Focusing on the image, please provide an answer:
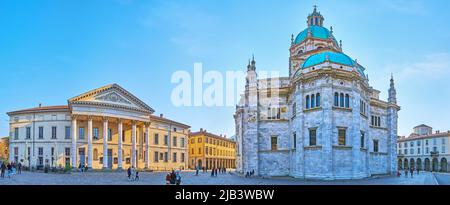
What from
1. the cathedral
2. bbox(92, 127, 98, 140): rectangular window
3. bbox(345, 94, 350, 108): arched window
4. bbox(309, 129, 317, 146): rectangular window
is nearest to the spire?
the cathedral

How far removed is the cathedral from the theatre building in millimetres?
20383

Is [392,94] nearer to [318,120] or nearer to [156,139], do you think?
[318,120]

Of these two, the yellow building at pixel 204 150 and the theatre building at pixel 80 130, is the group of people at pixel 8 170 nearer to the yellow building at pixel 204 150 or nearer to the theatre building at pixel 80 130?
the theatre building at pixel 80 130

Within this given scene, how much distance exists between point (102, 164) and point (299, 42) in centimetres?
3588

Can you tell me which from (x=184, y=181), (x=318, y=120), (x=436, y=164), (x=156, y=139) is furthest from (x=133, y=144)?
(x=436, y=164)

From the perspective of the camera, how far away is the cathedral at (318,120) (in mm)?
32656

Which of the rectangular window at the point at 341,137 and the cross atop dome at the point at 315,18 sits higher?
the cross atop dome at the point at 315,18

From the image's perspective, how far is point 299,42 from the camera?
47.3 metres

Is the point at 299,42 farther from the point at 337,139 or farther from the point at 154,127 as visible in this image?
the point at 154,127

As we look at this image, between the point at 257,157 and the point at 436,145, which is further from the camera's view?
the point at 436,145

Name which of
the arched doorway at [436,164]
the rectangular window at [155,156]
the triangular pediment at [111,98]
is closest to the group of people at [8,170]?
the triangular pediment at [111,98]

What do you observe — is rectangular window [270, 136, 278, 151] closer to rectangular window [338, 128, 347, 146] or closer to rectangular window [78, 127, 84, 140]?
rectangular window [338, 128, 347, 146]
